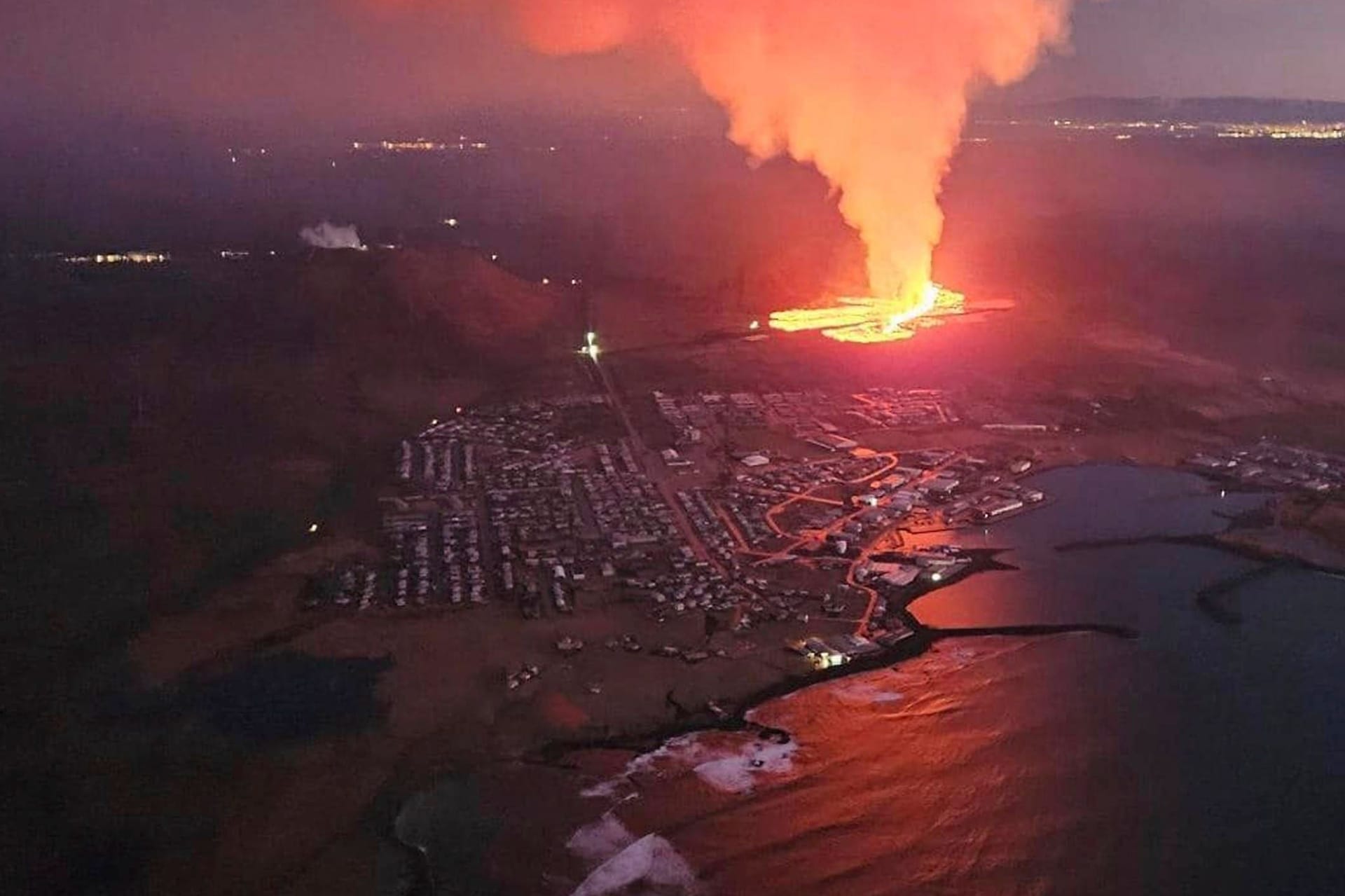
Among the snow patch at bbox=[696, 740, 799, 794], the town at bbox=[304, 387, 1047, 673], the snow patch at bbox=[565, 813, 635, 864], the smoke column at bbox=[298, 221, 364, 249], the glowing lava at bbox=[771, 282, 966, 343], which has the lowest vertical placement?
the snow patch at bbox=[565, 813, 635, 864]

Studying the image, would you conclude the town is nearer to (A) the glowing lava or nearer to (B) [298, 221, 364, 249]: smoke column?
(A) the glowing lava

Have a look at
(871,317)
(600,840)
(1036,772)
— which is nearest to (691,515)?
(1036,772)

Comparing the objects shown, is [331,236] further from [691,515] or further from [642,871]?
[642,871]

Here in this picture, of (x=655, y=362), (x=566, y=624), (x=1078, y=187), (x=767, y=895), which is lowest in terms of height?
(x=767, y=895)

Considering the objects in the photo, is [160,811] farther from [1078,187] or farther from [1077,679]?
[1078,187]

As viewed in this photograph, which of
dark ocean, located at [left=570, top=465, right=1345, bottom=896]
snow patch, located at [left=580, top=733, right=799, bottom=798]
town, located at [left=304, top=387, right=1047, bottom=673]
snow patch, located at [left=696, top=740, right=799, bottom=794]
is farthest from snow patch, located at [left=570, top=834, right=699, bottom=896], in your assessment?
town, located at [left=304, top=387, right=1047, bottom=673]

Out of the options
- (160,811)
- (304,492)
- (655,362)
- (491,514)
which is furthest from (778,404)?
(160,811)

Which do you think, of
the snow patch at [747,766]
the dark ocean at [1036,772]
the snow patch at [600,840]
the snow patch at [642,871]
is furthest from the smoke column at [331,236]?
the snow patch at [642,871]
